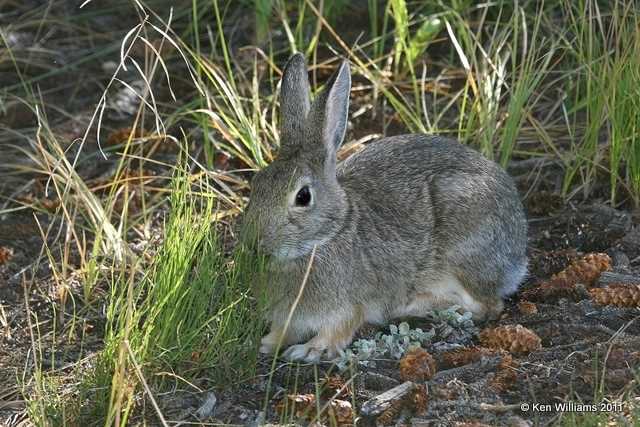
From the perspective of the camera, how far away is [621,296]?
5207 mm

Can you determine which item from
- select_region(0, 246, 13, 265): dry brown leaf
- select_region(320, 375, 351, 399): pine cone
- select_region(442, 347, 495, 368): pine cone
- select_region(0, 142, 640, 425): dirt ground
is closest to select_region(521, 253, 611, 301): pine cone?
select_region(0, 142, 640, 425): dirt ground

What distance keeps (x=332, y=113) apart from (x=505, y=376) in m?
1.41

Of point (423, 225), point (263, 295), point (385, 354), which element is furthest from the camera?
point (423, 225)

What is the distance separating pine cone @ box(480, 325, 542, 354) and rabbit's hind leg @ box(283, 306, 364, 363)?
2.05 ft

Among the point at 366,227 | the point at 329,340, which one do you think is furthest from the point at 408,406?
the point at 366,227

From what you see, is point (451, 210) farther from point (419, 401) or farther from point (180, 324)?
point (180, 324)

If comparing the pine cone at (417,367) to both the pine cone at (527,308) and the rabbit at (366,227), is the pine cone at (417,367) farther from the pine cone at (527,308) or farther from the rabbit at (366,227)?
the pine cone at (527,308)

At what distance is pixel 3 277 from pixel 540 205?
289 centimetres

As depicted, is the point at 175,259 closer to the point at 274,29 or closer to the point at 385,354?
the point at 385,354

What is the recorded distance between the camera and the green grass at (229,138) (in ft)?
15.0

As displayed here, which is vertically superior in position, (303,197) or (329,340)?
(303,197)

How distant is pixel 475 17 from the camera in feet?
24.8

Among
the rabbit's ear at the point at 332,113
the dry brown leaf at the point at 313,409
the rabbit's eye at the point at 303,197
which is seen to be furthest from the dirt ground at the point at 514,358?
the rabbit's ear at the point at 332,113

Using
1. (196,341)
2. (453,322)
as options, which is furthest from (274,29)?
(196,341)
